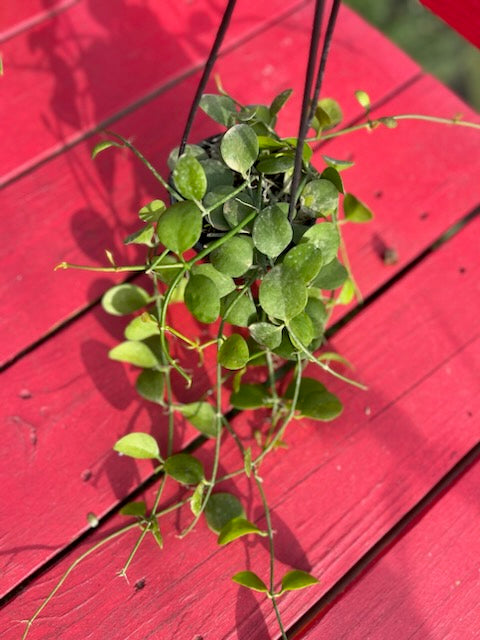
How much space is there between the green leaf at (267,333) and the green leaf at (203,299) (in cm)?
4

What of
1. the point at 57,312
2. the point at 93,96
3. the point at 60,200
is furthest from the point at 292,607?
the point at 93,96

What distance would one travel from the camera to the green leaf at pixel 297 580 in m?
0.57

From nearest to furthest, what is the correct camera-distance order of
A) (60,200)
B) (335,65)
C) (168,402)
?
(168,402)
(60,200)
(335,65)

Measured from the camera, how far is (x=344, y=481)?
66cm

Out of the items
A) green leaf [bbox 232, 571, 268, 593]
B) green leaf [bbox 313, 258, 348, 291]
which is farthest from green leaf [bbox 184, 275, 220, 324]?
green leaf [bbox 232, 571, 268, 593]

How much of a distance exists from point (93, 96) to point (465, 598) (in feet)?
2.41

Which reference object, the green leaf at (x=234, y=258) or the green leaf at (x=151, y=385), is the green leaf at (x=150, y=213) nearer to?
the green leaf at (x=234, y=258)

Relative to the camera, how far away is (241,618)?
0.60 meters

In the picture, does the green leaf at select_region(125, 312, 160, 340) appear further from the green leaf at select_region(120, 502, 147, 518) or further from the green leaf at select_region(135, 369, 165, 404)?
the green leaf at select_region(120, 502, 147, 518)

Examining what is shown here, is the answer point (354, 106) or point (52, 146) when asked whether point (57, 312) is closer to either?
point (52, 146)

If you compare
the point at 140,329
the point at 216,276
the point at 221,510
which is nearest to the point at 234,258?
the point at 216,276

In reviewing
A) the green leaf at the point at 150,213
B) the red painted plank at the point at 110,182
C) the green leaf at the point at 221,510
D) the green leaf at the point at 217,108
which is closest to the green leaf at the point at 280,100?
the green leaf at the point at 217,108

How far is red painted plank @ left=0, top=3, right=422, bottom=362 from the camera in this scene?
72 centimetres

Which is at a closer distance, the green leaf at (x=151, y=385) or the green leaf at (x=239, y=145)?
the green leaf at (x=239, y=145)
